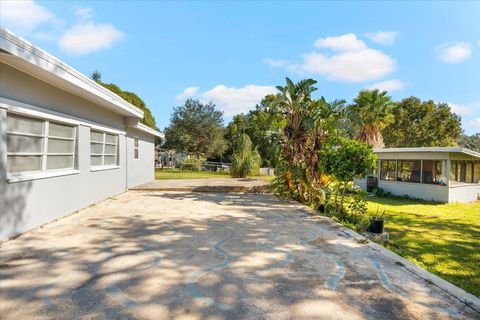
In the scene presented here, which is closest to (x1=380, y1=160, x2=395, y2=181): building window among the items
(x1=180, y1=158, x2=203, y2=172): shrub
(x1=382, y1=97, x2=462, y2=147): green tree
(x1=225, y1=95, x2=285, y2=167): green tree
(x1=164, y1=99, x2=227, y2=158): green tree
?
(x1=225, y1=95, x2=285, y2=167): green tree

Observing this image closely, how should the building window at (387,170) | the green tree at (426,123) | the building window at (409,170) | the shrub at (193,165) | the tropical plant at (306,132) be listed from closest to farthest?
the tropical plant at (306,132), the building window at (409,170), the building window at (387,170), the shrub at (193,165), the green tree at (426,123)

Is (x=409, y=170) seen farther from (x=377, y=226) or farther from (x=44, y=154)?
(x=44, y=154)

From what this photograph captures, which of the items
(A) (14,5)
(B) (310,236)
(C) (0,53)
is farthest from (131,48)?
(B) (310,236)

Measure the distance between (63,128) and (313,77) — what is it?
719 cm

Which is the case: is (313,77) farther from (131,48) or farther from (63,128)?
(131,48)

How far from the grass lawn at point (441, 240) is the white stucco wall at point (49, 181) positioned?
6877mm

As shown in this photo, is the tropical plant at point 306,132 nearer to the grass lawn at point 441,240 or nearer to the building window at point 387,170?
the grass lawn at point 441,240

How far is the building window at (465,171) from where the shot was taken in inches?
639

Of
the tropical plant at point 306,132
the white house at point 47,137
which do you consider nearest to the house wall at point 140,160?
the white house at point 47,137

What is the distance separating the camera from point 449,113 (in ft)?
102

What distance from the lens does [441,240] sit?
6992mm

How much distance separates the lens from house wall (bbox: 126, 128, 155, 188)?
12.0 meters

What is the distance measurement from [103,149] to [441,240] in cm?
1004

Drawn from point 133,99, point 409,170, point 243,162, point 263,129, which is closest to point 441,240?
point 409,170
